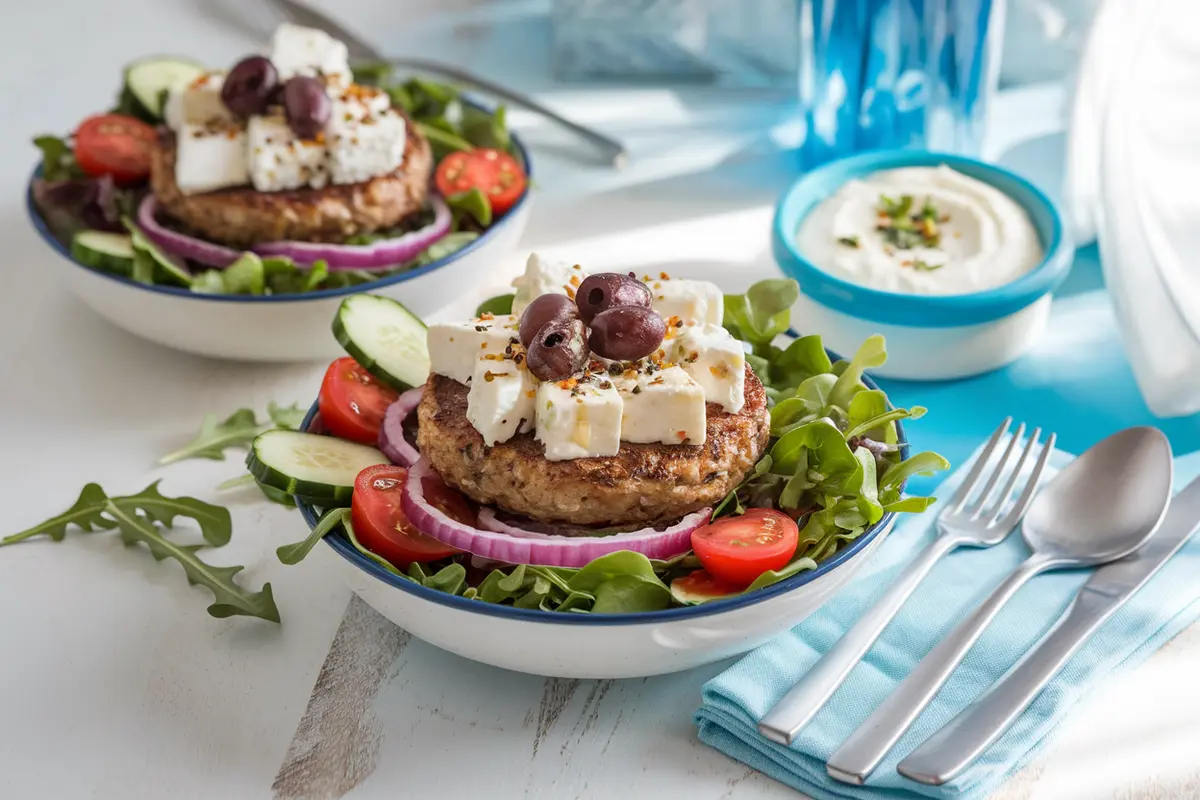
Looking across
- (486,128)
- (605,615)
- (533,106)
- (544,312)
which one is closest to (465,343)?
(544,312)

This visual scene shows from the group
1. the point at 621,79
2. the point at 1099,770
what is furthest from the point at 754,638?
the point at 621,79

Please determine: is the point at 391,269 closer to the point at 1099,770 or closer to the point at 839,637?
the point at 839,637

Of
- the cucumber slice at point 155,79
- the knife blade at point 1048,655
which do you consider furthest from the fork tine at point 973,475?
the cucumber slice at point 155,79

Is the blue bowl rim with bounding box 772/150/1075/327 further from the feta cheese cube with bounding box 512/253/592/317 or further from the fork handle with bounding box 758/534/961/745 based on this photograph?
the feta cheese cube with bounding box 512/253/592/317

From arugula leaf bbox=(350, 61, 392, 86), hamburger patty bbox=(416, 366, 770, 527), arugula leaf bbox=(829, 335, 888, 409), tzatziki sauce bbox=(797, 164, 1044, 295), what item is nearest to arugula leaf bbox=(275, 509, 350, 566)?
hamburger patty bbox=(416, 366, 770, 527)

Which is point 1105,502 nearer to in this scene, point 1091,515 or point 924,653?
point 1091,515
